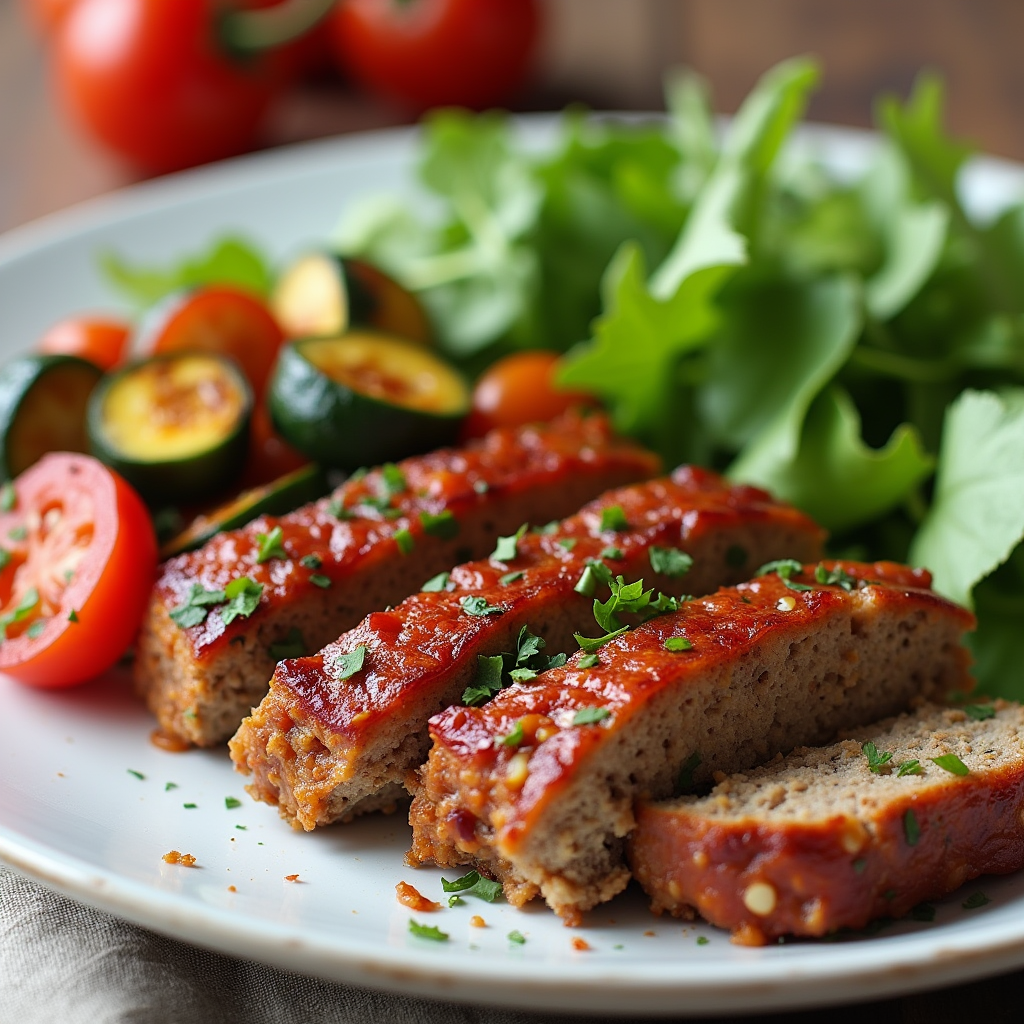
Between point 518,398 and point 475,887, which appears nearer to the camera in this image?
point 475,887

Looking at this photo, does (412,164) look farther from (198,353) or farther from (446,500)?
(446,500)

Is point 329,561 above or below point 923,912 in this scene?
above

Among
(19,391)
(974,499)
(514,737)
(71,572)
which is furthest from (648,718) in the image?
(19,391)

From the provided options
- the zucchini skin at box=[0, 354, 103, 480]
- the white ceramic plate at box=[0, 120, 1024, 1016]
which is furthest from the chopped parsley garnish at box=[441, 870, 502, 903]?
the zucchini skin at box=[0, 354, 103, 480]

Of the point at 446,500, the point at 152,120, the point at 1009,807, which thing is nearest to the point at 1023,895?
the point at 1009,807

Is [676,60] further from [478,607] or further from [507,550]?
[478,607]

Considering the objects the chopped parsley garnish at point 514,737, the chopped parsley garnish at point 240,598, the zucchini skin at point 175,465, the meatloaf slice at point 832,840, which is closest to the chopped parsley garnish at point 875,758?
the meatloaf slice at point 832,840
